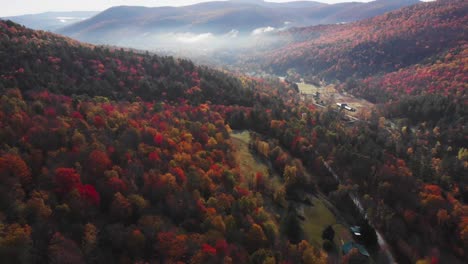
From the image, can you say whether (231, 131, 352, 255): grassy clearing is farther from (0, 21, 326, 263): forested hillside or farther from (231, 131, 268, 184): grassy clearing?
(0, 21, 326, 263): forested hillside

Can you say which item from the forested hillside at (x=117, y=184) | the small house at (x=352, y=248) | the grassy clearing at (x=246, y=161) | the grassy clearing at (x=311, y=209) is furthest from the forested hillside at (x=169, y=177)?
Answer: the small house at (x=352, y=248)

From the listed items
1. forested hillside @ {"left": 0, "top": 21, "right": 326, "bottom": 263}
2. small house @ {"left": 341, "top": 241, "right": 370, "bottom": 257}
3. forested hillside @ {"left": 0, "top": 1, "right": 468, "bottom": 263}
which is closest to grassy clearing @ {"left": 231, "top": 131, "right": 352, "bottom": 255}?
small house @ {"left": 341, "top": 241, "right": 370, "bottom": 257}

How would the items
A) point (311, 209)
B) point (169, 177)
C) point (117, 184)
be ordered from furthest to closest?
point (311, 209)
point (169, 177)
point (117, 184)

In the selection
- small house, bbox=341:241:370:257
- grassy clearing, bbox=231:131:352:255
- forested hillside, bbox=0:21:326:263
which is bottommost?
small house, bbox=341:241:370:257

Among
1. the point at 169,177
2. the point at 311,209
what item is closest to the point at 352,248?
the point at 311,209

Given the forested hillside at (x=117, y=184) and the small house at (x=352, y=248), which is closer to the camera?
the forested hillside at (x=117, y=184)

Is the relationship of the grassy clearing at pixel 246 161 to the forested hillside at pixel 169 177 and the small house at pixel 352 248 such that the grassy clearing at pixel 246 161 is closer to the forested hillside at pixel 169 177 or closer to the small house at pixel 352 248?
the forested hillside at pixel 169 177

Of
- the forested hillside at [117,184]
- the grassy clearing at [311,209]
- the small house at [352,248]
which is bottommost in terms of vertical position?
the small house at [352,248]

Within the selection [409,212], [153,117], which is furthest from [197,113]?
[409,212]

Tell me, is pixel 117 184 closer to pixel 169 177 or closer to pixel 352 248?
pixel 169 177

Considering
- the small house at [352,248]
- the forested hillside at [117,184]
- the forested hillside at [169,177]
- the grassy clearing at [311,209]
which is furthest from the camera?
the grassy clearing at [311,209]

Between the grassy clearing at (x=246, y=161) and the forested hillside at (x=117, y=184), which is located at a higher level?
the forested hillside at (x=117, y=184)
